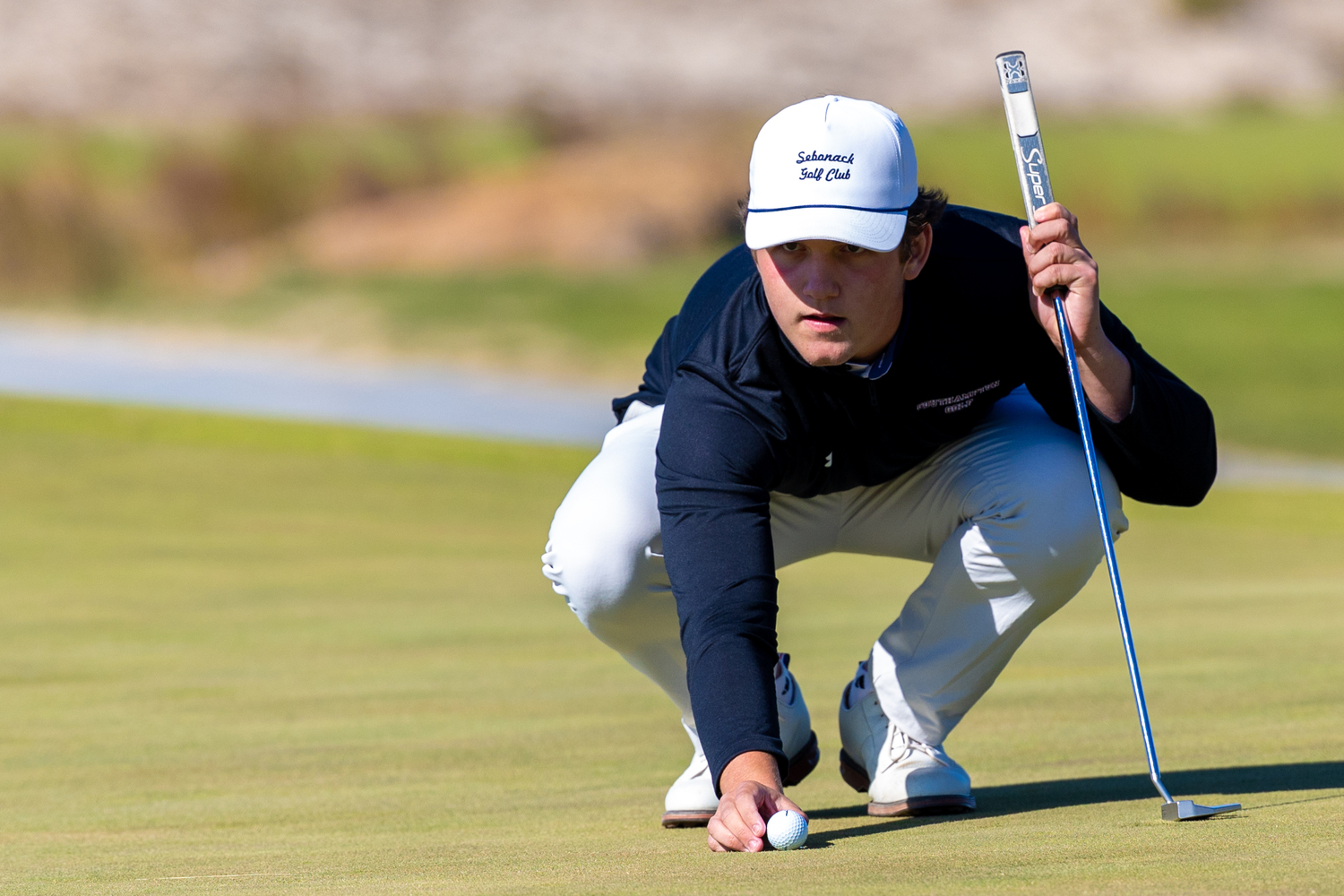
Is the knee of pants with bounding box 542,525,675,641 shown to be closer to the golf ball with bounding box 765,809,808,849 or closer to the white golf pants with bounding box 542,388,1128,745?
the white golf pants with bounding box 542,388,1128,745

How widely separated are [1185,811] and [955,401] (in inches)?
29.3

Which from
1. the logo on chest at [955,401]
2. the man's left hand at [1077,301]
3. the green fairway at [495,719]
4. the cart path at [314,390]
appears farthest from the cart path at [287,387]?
the man's left hand at [1077,301]

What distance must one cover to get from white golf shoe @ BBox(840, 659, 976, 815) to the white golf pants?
35mm

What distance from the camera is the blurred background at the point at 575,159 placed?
808 inches

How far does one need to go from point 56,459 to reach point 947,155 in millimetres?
22464

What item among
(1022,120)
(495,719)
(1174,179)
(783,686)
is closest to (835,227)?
(1022,120)

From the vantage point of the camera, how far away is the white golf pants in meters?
3.29

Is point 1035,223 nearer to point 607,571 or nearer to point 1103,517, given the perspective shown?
point 1103,517

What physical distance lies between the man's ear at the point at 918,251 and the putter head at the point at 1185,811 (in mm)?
859

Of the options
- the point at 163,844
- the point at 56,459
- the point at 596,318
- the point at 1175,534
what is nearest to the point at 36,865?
the point at 163,844

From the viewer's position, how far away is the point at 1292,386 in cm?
1586

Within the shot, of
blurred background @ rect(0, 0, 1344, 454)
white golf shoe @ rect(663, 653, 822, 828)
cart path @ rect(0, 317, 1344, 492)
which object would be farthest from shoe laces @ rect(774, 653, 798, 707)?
blurred background @ rect(0, 0, 1344, 454)

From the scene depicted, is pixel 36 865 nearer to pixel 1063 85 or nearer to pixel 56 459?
pixel 56 459

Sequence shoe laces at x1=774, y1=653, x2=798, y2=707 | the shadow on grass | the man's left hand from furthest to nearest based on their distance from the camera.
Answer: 1. shoe laces at x1=774, y1=653, x2=798, y2=707
2. the shadow on grass
3. the man's left hand
